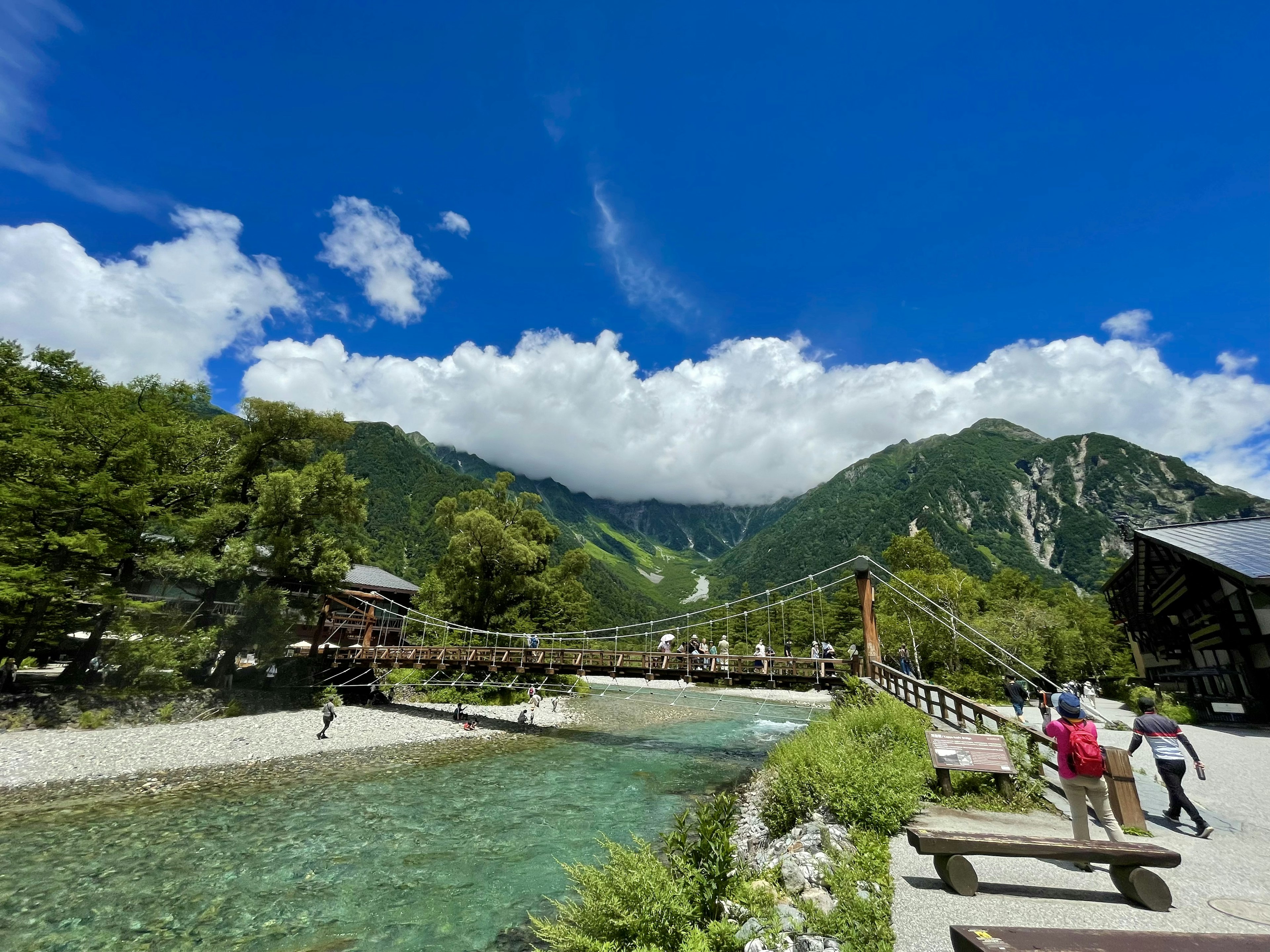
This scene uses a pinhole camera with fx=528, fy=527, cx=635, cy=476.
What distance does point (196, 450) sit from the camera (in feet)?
78.4

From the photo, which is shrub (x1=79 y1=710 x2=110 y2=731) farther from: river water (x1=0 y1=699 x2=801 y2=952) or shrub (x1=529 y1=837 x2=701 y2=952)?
shrub (x1=529 y1=837 x2=701 y2=952)

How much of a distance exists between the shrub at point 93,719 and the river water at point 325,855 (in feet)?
24.5

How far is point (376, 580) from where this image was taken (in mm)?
37156

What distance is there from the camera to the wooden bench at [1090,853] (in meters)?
4.90

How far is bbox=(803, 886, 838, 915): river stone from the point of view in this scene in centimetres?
516

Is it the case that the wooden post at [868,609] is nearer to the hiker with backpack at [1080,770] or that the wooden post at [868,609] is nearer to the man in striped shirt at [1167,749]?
the man in striped shirt at [1167,749]

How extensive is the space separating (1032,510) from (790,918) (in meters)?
207

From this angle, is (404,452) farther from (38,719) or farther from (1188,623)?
(1188,623)

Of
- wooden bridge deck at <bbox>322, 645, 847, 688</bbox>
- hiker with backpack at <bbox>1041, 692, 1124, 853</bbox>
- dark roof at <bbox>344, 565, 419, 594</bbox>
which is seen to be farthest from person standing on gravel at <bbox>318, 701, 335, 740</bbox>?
hiker with backpack at <bbox>1041, 692, 1124, 853</bbox>

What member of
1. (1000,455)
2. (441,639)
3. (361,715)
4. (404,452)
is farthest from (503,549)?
(1000,455)

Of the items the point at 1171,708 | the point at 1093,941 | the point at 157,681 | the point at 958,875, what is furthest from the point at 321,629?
the point at 1171,708

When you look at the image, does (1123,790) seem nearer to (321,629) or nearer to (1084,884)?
(1084,884)

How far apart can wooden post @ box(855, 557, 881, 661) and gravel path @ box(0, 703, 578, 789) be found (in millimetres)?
15886

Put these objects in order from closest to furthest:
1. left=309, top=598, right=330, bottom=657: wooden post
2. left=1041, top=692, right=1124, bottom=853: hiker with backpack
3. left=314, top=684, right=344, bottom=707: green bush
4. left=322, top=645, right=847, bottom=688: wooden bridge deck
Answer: left=1041, top=692, right=1124, bottom=853: hiker with backpack → left=322, top=645, right=847, bottom=688: wooden bridge deck → left=314, top=684, right=344, bottom=707: green bush → left=309, top=598, right=330, bottom=657: wooden post
